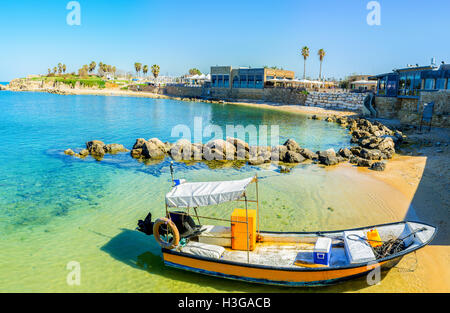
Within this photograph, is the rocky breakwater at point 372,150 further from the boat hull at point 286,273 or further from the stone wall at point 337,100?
the stone wall at point 337,100

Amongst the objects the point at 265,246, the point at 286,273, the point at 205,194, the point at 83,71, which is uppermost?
the point at 83,71

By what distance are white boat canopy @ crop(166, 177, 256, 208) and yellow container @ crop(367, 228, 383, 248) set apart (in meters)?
4.50

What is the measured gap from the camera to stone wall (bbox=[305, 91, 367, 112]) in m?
58.5

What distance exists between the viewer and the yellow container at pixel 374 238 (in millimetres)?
10078

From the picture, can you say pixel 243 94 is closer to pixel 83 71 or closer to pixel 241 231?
pixel 241 231

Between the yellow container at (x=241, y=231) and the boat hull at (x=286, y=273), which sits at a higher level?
the yellow container at (x=241, y=231)

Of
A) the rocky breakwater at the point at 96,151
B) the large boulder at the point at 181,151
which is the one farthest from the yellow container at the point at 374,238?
the rocky breakwater at the point at 96,151

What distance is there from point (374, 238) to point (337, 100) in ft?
191

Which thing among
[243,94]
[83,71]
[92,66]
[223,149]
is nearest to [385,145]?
[223,149]

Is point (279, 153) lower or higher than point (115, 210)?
higher

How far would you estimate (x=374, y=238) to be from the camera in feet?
33.7

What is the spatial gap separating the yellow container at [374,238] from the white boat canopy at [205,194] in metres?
4.50
